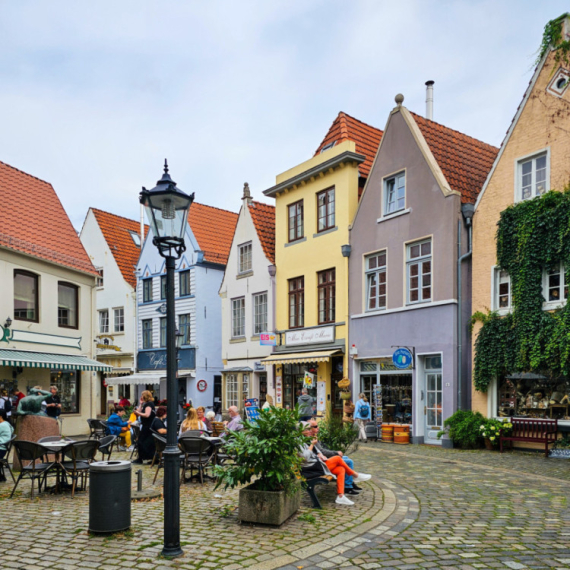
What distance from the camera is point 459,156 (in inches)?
818

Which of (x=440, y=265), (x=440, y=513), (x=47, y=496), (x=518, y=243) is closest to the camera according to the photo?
(x=440, y=513)

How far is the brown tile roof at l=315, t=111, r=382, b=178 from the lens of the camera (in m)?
24.0

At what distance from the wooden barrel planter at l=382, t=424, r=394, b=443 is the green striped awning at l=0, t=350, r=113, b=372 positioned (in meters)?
9.69

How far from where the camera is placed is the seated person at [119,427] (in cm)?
1538

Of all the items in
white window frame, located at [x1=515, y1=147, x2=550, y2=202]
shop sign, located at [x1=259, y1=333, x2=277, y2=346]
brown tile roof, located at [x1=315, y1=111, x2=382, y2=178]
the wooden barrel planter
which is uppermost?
brown tile roof, located at [x1=315, y1=111, x2=382, y2=178]

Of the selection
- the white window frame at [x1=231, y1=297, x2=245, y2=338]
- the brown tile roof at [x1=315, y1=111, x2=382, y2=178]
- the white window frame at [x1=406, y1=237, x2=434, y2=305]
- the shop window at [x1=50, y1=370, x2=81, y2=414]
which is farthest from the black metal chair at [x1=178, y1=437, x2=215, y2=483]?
the white window frame at [x1=231, y1=297, x2=245, y2=338]

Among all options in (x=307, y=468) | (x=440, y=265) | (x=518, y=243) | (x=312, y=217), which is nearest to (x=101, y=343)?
(x=312, y=217)

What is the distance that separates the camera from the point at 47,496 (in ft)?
32.2

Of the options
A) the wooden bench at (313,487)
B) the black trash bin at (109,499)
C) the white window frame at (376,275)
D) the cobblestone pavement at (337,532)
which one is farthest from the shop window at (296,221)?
the black trash bin at (109,499)

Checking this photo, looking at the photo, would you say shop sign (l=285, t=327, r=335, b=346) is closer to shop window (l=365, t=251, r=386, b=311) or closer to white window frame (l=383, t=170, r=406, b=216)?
shop window (l=365, t=251, r=386, b=311)

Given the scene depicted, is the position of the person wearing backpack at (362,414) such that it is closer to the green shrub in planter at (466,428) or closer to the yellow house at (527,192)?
the green shrub in planter at (466,428)

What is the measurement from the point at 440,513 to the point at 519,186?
11.1 metres

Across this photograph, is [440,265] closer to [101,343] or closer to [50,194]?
[50,194]

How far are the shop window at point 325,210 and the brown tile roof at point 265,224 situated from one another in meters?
3.60
